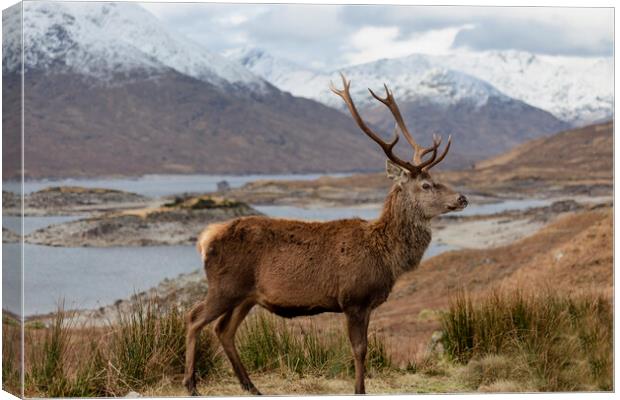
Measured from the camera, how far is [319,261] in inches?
316

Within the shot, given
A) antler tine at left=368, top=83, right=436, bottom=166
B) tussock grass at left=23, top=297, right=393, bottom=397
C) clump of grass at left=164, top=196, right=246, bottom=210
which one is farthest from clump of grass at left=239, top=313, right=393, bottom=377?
clump of grass at left=164, top=196, right=246, bottom=210

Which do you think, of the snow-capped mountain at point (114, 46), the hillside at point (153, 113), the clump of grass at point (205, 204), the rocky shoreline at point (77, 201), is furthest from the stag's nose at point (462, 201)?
the hillside at point (153, 113)

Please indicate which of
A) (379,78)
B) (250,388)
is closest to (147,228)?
(379,78)

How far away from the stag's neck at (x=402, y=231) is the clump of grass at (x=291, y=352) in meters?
1.49

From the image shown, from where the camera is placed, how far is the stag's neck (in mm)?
8180

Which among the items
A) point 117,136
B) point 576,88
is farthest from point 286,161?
point 576,88

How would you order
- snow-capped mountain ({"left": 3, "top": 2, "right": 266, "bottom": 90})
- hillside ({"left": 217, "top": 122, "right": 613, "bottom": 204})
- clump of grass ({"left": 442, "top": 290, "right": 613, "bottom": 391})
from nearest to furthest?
clump of grass ({"left": 442, "top": 290, "right": 613, "bottom": 391}), hillside ({"left": 217, "top": 122, "right": 613, "bottom": 204}), snow-capped mountain ({"left": 3, "top": 2, "right": 266, "bottom": 90})

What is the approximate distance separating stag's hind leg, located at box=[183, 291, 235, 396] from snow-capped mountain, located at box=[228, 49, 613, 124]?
16.1m

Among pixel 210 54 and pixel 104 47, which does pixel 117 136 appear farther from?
pixel 210 54

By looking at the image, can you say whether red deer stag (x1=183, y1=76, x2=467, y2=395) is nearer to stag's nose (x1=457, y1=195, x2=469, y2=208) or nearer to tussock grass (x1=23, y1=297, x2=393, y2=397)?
stag's nose (x1=457, y1=195, x2=469, y2=208)

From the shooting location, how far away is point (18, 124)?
822 centimetres

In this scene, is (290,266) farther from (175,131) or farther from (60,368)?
(175,131)

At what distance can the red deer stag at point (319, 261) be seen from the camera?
26.0 ft

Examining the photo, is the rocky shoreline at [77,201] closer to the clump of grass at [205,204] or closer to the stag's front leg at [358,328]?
the clump of grass at [205,204]
